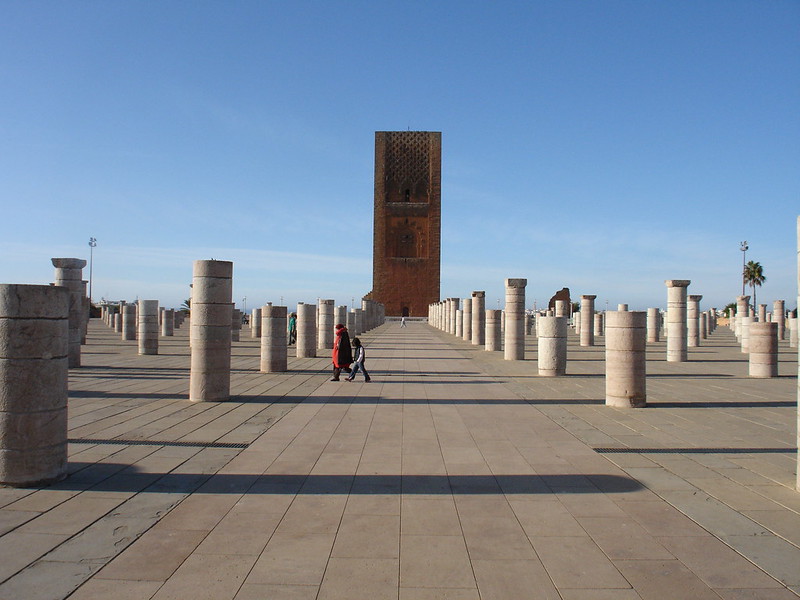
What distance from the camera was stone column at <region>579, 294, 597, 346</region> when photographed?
26.7m

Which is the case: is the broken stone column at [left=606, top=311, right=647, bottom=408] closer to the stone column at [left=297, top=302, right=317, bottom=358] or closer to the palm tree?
the stone column at [left=297, top=302, right=317, bottom=358]

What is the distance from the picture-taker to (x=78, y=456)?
20.1 feet

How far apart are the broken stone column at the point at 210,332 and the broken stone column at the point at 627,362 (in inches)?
228

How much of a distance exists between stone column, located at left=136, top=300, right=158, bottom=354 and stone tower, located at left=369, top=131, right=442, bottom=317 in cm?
4825

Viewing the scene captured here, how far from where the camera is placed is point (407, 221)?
224 ft

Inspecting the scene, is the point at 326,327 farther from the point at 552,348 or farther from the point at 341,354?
the point at 552,348

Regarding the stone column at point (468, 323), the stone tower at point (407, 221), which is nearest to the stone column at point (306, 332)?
the stone column at point (468, 323)

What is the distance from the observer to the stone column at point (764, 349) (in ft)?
45.8

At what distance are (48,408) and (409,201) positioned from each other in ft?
211

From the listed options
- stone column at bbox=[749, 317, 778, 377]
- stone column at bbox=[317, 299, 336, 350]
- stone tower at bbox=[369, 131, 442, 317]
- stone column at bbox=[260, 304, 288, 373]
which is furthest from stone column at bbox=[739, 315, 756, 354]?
stone tower at bbox=[369, 131, 442, 317]

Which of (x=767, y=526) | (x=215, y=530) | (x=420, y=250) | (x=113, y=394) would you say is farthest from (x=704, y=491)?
(x=420, y=250)

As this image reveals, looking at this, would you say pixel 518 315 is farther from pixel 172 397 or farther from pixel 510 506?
pixel 510 506

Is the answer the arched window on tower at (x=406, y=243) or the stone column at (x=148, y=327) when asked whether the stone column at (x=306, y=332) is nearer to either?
the stone column at (x=148, y=327)

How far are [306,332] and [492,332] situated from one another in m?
7.13
